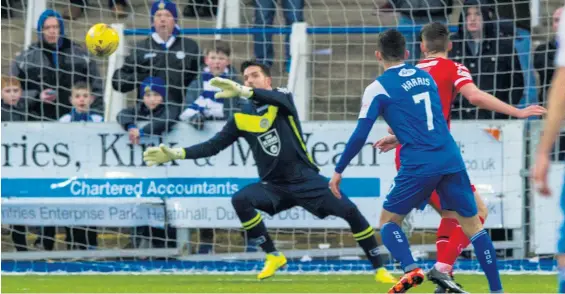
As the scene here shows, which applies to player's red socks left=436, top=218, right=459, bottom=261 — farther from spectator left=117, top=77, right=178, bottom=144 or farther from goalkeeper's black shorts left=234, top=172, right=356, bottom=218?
spectator left=117, top=77, right=178, bottom=144

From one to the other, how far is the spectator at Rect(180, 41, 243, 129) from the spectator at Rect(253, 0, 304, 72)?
0.87 metres

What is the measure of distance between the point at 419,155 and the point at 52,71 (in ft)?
18.8

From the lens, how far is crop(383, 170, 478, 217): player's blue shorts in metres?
7.58

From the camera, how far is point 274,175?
10.2m

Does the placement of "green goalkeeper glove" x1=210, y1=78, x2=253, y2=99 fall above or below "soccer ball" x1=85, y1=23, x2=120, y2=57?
below

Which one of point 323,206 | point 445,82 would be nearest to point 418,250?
point 323,206

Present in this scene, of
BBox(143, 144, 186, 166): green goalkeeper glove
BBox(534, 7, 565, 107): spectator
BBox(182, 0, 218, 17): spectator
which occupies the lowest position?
BBox(143, 144, 186, 166): green goalkeeper glove

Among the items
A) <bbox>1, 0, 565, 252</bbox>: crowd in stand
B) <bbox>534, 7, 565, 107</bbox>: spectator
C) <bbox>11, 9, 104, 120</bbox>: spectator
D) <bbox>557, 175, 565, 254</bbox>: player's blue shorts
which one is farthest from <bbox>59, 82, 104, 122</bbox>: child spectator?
<bbox>557, 175, 565, 254</bbox>: player's blue shorts

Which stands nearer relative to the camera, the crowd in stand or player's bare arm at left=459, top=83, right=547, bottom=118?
player's bare arm at left=459, top=83, right=547, bottom=118

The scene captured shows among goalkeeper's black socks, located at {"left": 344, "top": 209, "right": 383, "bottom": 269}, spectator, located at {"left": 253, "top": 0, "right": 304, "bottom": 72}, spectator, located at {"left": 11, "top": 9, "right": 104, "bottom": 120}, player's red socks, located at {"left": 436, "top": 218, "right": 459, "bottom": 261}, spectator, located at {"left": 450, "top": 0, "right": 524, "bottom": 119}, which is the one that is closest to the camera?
player's red socks, located at {"left": 436, "top": 218, "right": 459, "bottom": 261}

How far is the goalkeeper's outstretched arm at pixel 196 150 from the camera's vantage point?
9906 millimetres

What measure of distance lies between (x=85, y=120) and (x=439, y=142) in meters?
5.14

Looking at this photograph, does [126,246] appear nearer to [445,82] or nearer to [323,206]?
[323,206]

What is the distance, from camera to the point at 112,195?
37.9ft
